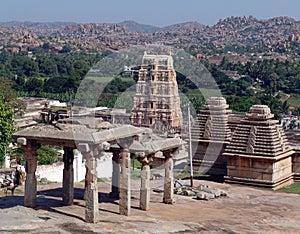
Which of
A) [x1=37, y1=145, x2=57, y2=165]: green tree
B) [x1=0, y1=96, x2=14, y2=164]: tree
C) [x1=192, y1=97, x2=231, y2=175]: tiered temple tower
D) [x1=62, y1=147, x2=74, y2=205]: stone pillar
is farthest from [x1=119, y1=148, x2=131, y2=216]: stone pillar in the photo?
[x1=37, y1=145, x2=57, y2=165]: green tree

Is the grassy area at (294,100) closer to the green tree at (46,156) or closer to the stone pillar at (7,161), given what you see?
the green tree at (46,156)

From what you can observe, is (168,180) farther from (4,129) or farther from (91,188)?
(4,129)

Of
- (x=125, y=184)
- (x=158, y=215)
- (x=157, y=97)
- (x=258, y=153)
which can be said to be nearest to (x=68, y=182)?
(x=125, y=184)

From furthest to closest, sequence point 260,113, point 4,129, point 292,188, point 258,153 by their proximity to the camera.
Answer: point 4,129 → point 260,113 → point 292,188 → point 258,153

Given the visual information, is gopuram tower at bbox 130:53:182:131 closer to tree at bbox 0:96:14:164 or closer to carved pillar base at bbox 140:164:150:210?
tree at bbox 0:96:14:164

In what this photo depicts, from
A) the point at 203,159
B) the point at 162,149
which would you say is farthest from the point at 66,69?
the point at 162,149

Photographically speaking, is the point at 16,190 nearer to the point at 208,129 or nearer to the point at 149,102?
the point at 208,129

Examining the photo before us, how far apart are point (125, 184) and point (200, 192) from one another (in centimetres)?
504

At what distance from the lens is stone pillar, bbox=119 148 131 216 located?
53.3 ft

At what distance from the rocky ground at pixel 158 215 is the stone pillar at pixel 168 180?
0.30 metres

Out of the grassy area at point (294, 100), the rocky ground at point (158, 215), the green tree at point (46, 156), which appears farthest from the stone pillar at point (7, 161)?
the grassy area at point (294, 100)

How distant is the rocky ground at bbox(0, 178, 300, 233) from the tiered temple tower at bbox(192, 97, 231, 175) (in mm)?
5104

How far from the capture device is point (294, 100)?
85750 millimetres

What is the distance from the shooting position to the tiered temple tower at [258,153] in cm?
2359
